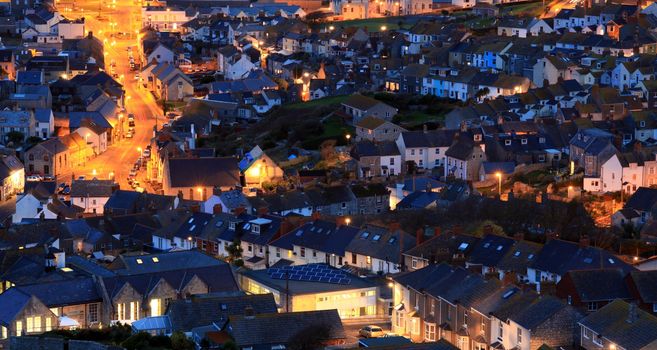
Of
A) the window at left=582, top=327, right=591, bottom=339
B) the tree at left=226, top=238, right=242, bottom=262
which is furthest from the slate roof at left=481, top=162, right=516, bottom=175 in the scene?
the window at left=582, top=327, right=591, bottom=339

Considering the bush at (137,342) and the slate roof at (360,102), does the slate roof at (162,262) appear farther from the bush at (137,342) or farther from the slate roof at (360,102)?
the slate roof at (360,102)

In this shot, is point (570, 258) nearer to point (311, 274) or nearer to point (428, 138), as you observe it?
point (311, 274)

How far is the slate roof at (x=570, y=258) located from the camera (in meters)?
37.5

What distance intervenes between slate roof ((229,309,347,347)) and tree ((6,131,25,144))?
1388 inches

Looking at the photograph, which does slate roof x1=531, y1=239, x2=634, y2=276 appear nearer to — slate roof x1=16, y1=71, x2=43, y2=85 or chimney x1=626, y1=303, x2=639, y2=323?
chimney x1=626, y1=303, x2=639, y2=323

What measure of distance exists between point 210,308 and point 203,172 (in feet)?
69.5

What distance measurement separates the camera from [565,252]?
126 ft

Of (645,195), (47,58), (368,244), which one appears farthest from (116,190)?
(47,58)

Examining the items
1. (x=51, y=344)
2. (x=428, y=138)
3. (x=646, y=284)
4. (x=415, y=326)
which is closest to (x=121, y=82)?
(x=428, y=138)

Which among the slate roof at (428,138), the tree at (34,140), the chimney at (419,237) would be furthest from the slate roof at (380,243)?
the tree at (34,140)

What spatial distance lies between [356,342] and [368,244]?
820 centimetres

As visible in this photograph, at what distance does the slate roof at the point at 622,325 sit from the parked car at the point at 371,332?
17.4 ft

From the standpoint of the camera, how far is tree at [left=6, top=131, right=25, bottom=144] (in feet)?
219

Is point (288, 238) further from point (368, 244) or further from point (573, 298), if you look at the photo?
point (573, 298)
